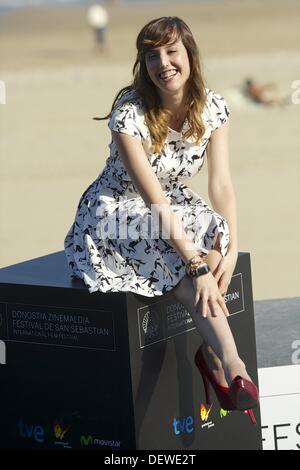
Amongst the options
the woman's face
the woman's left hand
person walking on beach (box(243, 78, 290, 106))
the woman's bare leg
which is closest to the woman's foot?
the woman's bare leg

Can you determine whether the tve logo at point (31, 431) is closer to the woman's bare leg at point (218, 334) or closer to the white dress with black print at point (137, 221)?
the white dress with black print at point (137, 221)

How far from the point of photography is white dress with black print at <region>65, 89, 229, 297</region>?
3449mm

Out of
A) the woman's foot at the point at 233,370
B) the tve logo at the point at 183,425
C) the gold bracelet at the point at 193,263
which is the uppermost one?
the gold bracelet at the point at 193,263

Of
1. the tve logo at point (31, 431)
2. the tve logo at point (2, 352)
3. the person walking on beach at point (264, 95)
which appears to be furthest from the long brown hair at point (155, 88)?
the person walking on beach at point (264, 95)

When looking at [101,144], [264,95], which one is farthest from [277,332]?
[264,95]

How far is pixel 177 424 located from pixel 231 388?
362 millimetres

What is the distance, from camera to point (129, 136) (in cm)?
346

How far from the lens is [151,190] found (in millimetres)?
3432

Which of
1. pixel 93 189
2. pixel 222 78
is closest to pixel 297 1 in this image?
pixel 222 78

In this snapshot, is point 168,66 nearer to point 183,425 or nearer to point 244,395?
point 244,395

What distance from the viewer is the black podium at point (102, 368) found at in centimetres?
341

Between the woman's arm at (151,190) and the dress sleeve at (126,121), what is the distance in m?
0.02

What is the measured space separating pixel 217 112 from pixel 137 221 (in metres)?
0.47
